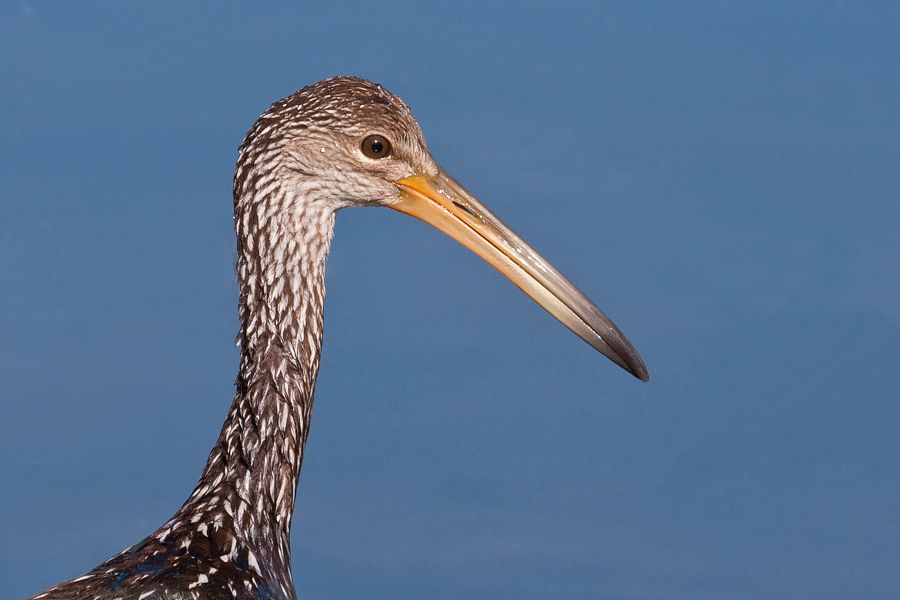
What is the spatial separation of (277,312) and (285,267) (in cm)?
19

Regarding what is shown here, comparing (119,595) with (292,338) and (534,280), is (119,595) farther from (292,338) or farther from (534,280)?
(534,280)

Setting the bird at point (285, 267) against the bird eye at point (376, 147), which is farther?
the bird eye at point (376, 147)

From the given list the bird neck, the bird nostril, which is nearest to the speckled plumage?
the bird neck

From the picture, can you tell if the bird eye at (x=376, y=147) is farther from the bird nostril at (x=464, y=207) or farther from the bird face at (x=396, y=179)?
the bird nostril at (x=464, y=207)

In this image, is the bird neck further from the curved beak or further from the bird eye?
the curved beak

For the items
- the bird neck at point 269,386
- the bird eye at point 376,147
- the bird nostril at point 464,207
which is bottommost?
the bird neck at point 269,386

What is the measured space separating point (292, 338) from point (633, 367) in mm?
1393

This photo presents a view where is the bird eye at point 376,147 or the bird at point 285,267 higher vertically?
the bird eye at point 376,147

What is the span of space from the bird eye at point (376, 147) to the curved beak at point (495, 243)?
0.48 feet

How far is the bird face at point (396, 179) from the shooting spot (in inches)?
242

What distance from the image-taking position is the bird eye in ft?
20.5

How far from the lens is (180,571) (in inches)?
229

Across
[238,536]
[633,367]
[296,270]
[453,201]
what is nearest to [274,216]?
[296,270]

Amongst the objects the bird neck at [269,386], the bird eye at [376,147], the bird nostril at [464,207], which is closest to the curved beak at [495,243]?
the bird nostril at [464,207]
